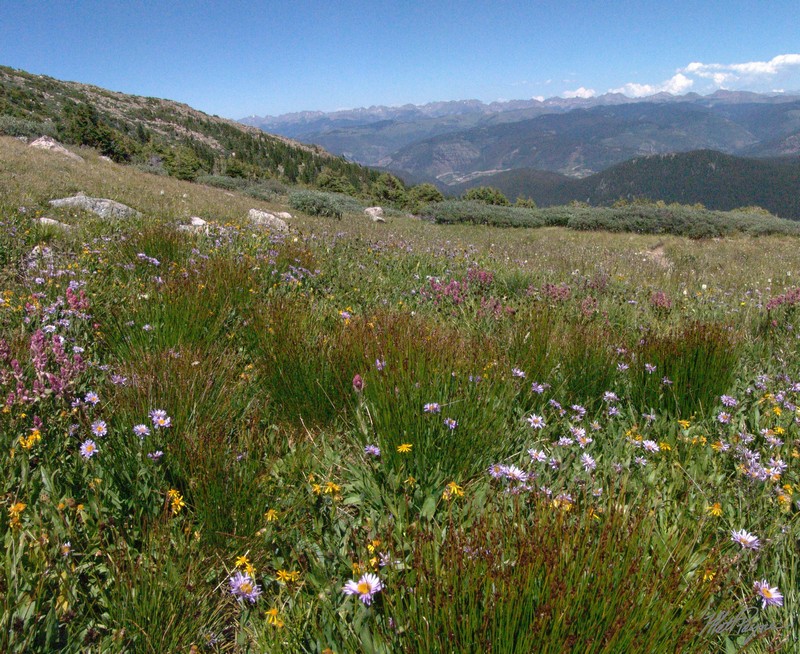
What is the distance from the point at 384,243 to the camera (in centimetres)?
904

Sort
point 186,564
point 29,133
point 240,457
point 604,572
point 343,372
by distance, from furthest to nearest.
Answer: point 29,133 < point 343,372 < point 240,457 < point 186,564 < point 604,572

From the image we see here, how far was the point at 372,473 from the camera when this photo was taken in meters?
2.51

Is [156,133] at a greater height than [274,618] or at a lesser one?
greater

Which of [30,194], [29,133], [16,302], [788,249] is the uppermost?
[29,133]

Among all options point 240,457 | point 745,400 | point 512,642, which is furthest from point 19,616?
point 745,400

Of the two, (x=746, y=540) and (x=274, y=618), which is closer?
(x=274, y=618)

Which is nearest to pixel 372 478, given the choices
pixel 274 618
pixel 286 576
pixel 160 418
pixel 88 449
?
pixel 286 576

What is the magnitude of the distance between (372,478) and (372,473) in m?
0.04

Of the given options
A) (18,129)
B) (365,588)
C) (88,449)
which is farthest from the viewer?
(18,129)

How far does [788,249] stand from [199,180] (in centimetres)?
3153

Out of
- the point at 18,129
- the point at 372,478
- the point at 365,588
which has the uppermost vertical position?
the point at 18,129

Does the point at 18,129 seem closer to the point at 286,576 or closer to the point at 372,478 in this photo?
the point at 372,478

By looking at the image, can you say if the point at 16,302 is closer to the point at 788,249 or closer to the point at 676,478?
the point at 676,478

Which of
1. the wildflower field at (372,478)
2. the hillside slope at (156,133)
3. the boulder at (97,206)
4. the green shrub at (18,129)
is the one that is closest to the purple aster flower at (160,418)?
the wildflower field at (372,478)
